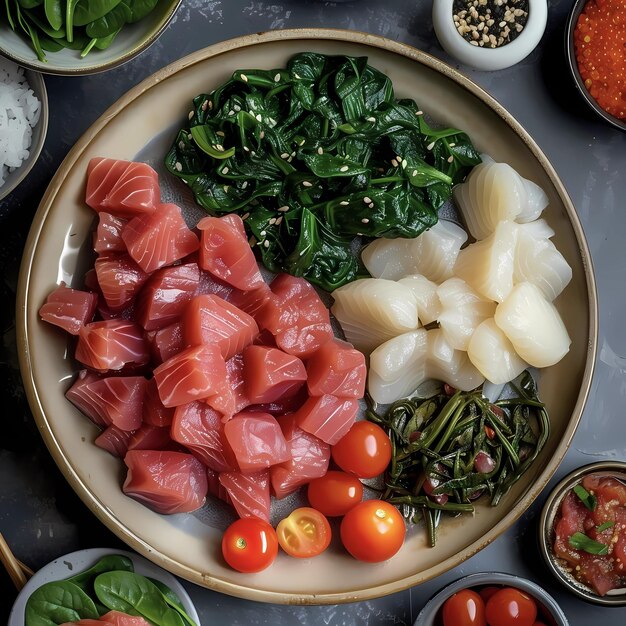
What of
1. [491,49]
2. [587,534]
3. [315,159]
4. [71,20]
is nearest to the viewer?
[71,20]

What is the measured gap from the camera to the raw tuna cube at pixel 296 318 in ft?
9.50

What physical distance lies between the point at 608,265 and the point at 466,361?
2.53 ft

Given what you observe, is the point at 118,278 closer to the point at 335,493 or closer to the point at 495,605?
the point at 335,493

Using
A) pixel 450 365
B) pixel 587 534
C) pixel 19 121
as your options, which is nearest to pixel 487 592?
pixel 587 534

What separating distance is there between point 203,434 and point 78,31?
1.37m

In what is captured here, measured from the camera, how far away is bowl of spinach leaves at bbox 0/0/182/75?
257cm

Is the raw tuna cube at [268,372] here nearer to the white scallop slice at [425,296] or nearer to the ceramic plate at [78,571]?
the white scallop slice at [425,296]

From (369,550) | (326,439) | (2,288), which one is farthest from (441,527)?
(2,288)

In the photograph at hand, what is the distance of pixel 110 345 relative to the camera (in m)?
2.74

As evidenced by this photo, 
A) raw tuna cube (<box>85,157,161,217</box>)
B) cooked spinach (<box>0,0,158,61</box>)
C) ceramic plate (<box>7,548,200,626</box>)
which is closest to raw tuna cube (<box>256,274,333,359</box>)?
raw tuna cube (<box>85,157,161,217</box>)

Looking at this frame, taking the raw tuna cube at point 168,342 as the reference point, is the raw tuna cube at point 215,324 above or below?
above

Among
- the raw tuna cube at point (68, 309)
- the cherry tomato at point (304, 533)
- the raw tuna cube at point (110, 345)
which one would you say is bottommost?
the cherry tomato at point (304, 533)

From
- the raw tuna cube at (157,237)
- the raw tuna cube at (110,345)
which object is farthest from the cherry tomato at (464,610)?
the raw tuna cube at (157,237)

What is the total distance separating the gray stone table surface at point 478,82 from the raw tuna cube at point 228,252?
70 cm
